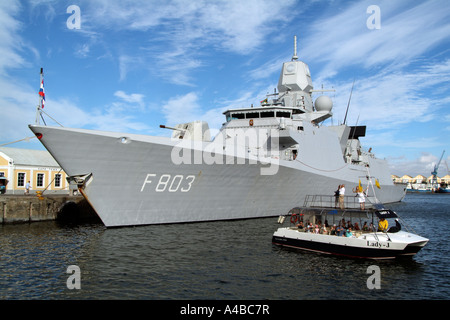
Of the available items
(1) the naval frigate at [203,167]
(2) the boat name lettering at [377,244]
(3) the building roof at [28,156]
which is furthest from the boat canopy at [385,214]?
(3) the building roof at [28,156]

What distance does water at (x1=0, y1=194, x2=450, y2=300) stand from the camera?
7660mm

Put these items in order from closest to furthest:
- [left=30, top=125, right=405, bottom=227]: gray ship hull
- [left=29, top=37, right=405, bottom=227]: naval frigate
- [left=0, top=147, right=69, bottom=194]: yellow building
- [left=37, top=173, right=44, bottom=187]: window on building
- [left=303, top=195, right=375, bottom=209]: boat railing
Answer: [left=30, top=125, right=405, bottom=227]: gray ship hull, [left=29, top=37, right=405, bottom=227]: naval frigate, [left=303, top=195, right=375, bottom=209]: boat railing, [left=0, top=147, right=69, bottom=194]: yellow building, [left=37, top=173, right=44, bottom=187]: window on building

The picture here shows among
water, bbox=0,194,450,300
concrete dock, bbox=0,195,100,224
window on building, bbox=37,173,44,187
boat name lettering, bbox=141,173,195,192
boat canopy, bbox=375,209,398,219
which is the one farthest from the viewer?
window on building, bbox=37,173,44,187

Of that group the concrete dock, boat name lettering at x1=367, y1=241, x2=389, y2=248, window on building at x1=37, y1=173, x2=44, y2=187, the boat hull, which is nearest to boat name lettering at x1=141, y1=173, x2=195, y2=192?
the boat hull

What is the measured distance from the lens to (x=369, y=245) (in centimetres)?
1075

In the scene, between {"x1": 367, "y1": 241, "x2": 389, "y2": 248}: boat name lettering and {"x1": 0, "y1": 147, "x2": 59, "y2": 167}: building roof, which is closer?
{"x1": 367, "y1": 241, "x2": 389, "y2": 248}: boat name lettering

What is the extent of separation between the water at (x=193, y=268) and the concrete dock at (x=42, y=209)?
160 inches

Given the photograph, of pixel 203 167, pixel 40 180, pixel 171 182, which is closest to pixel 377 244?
pixel 203 167

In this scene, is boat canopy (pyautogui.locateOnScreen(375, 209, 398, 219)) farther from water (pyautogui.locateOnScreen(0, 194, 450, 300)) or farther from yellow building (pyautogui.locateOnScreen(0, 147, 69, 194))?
yellow building (pyautogui.locateOnScreen(0, 147, 69, 194))

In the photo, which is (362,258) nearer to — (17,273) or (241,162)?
(241,162)

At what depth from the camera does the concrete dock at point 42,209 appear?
671 inches

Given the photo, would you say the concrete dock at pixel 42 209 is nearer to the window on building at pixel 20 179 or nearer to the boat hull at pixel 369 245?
the window on building at pixel 20 179

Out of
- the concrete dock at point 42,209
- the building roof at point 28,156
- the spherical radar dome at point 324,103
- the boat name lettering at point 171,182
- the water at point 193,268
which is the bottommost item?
the water at point 193,268
